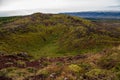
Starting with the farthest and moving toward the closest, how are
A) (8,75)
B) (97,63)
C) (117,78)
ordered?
(97,63), (8,75), (117,78)

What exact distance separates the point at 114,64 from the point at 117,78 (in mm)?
7602

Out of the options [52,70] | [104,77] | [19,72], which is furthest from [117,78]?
[19,72]

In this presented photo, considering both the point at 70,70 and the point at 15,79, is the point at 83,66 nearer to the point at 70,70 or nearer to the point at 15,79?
the point at 70,70

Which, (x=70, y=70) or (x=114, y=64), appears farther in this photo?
(x=114, y=64)

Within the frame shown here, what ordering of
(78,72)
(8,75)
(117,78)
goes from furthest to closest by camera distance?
1. (8,75)
2. (78,72)
3. (117,78)

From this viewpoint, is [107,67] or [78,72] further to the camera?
[107,67]

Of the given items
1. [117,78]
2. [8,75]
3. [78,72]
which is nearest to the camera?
[117,78]

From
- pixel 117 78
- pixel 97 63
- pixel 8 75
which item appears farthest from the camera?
pixel 97 63

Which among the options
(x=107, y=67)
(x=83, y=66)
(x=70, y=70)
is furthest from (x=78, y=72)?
(x=107, y=67)

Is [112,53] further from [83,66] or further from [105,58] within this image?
[83,66]

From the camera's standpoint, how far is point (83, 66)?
1788 inches

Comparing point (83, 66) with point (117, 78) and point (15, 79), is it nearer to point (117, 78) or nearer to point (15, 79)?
point (117, 78)

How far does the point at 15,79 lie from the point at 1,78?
308 centimetres

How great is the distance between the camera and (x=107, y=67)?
152ft
